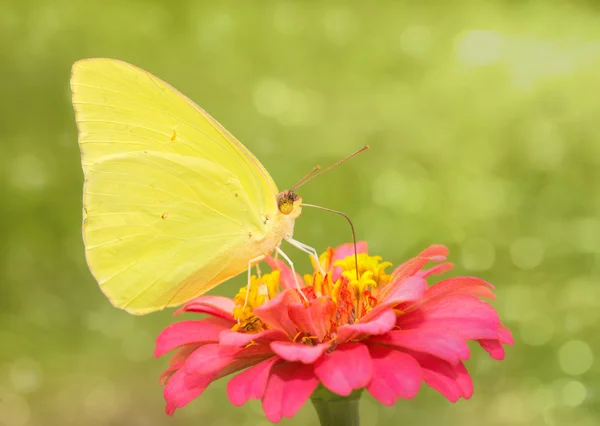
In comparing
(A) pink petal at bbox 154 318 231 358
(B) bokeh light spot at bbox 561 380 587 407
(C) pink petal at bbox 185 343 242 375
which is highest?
(C) pink petal at bbox 185 343 242 375

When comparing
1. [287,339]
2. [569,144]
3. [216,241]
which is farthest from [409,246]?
[287,339]

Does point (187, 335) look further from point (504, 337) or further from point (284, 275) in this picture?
point (504, 337)

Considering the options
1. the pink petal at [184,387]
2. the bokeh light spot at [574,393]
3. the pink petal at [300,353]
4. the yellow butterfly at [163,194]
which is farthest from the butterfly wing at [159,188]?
the bokeh light spot at [574,393]

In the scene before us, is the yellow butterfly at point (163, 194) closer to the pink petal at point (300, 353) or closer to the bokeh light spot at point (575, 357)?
the pink petal at point (300, 353)

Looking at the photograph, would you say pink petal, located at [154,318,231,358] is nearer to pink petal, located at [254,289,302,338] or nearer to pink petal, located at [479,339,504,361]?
pink petal, located at [254,289,302,338]

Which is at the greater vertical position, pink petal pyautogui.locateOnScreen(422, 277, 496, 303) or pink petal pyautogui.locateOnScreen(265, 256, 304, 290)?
pink petal pyautogui.locateOnScreen(422, 277, 496, 303)

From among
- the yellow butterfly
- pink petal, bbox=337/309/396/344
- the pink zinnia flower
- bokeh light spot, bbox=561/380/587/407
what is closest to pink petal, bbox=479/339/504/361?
the pink zinnia flower

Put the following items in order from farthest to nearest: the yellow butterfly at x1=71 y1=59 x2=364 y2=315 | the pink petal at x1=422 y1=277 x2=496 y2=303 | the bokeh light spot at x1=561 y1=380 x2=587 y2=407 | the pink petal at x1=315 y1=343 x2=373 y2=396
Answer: the bokeh light spot at x1=561 y1=380 x2=587 y2=407, the yellow butterfly at x1=71 y1=59 x2=364 y2=315, the pink petal at x1=422 y1=277 x2=496 y2=303, the pink petal at x1=315 y1=343 x2=373 y2=396

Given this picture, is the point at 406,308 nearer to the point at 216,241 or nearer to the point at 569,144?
the point at 216,241

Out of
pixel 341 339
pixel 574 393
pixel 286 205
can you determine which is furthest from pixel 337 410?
pixel 574 393
